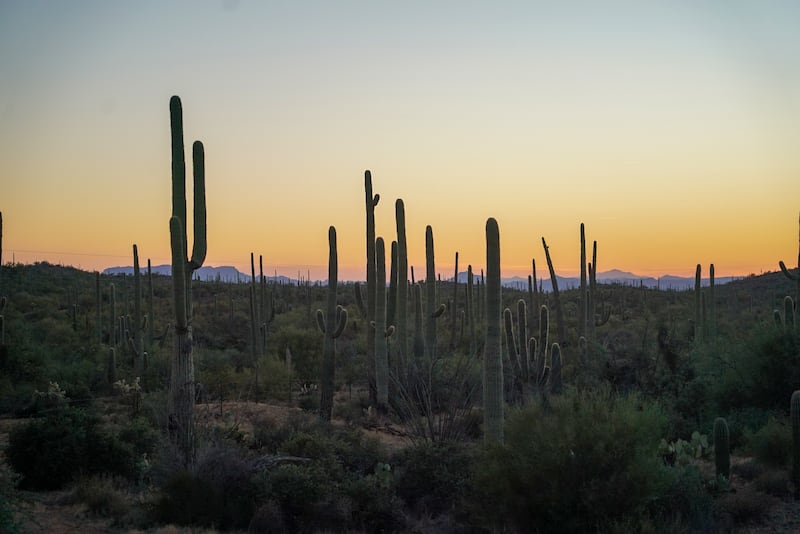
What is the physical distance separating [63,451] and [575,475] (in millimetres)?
9403

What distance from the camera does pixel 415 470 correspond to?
43.3 feet

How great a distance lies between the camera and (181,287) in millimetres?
13492

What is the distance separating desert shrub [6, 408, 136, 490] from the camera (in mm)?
13695

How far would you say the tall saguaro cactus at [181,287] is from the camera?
13.1m

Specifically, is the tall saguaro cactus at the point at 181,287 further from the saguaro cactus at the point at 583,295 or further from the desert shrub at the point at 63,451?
the saguaro cactus at the point at 583,295

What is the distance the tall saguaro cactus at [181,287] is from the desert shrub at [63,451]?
1990mm

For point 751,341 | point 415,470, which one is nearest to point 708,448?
point 751,341

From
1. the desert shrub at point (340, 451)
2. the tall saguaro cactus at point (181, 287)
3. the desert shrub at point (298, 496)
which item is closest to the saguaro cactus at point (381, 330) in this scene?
the desert shrub at point (340, 451)

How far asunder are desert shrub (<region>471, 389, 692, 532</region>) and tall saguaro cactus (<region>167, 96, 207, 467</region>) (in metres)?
5.38

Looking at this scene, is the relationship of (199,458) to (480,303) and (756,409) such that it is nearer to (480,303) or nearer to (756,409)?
(756,409)

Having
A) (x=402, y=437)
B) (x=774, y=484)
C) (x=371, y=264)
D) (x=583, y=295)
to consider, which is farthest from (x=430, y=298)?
(x=774, y=484)

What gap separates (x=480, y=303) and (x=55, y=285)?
106ft

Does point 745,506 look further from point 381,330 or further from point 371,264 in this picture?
point 371,264

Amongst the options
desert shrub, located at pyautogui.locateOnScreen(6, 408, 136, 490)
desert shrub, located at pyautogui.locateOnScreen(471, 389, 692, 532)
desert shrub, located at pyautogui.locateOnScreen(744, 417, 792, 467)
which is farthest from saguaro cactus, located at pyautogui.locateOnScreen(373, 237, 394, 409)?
desert shrub, located at pyautogui.locateOnScreen(471, 389, 692, 532)
